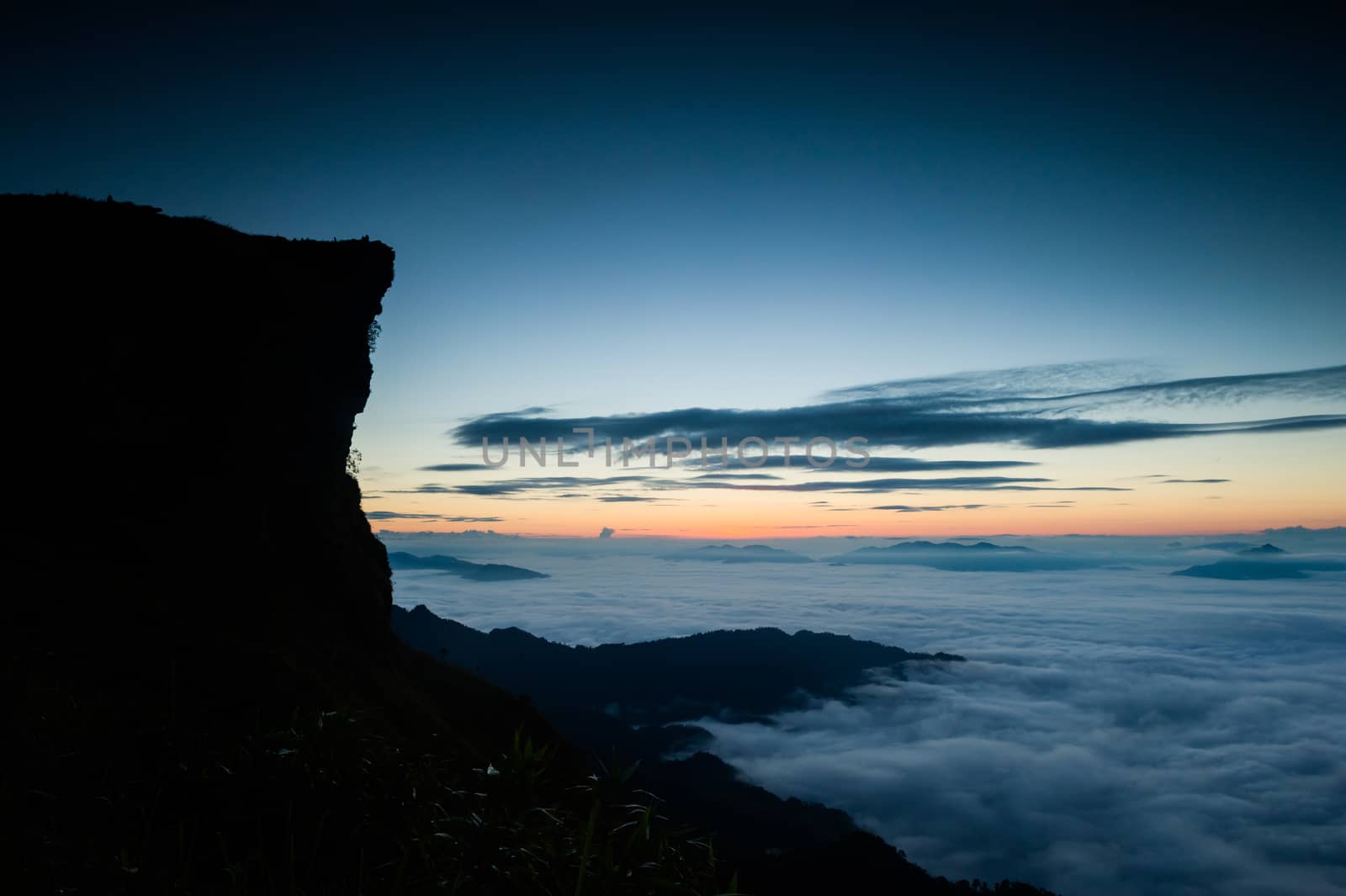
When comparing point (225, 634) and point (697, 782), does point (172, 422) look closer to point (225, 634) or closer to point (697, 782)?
point (225, 634)

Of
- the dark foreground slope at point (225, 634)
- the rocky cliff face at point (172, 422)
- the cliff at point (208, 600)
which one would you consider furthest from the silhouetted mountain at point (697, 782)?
the rocky cliff face at point (172, 422)

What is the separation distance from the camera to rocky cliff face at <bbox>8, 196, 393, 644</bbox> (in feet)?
59.9

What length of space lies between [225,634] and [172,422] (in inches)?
303

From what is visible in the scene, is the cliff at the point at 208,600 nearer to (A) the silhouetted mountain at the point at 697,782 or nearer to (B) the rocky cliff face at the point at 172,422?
(B) the rocky cliff face at the point at 172,422

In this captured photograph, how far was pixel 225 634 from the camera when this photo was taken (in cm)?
1936

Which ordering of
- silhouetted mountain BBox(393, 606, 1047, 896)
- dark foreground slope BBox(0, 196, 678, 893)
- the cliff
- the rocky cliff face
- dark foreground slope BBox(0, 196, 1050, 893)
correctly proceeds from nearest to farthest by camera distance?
1. dark foreground slope BBox(0, 196, 1050, 893)
2. dark foreground slope BBox(0, 196, 678, 893)
3. the cliff
4. the rocky cliff face
5. silhouetted mountain BBox(393, 606, 1047, 896)

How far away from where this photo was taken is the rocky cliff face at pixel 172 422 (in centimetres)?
1827

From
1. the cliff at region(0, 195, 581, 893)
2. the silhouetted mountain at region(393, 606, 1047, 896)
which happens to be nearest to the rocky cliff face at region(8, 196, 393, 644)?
the cliff at region(0, 195, 581, 893)

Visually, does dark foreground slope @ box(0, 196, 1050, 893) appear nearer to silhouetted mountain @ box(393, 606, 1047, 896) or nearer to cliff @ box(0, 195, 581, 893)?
cliff @ box(0, 195, 581, 893)

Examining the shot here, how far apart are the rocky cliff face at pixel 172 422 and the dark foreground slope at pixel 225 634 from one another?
84 mm

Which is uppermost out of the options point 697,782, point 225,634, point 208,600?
point 208,600

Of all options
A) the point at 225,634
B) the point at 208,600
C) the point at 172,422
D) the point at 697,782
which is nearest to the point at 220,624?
the point at 225,634

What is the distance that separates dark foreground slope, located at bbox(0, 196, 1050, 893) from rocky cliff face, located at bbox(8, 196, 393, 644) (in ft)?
0.27

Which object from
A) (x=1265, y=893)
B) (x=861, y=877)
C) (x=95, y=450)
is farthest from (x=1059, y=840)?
(x=95, y=450)
